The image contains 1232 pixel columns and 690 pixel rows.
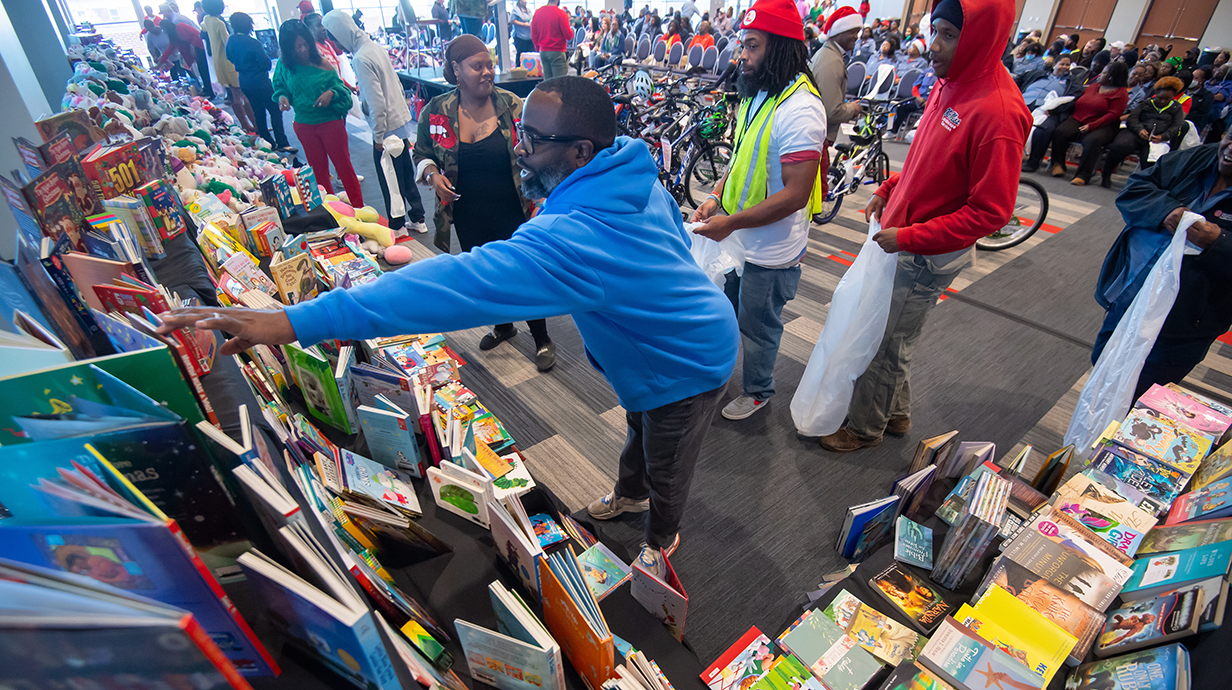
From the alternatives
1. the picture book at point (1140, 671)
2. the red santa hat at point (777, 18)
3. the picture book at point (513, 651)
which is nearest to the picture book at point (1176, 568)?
the picture book at point (1140, 671)

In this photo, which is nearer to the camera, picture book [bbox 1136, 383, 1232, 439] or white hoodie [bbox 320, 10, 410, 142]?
picture book [bbox 1136, 383, 1232, 439]

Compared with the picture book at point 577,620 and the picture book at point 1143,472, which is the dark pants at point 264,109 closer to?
the picture book at point 577,620

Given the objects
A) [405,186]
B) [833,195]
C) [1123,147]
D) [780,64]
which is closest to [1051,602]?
[780,64]

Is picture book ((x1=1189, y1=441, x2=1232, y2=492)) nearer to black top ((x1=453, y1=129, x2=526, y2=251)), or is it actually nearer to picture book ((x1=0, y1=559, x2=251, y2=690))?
picture book ((x1=0, y1=559, x2=251, y2=690))

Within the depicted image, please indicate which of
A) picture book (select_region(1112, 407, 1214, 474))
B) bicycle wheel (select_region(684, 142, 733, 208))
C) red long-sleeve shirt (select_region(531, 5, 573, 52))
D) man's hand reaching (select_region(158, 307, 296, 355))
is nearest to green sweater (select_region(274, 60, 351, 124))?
bicycle wheel (select_region(684, 142, 733, 208))

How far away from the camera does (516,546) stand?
3.56 feet

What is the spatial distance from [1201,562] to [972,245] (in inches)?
44.1

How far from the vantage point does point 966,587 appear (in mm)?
1418

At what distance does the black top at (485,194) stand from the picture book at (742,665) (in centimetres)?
208

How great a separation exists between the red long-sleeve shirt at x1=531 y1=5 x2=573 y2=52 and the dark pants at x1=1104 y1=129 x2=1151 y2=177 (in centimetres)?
596

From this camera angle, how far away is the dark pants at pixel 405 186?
4344 mm

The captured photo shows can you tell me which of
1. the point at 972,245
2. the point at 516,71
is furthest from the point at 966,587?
the point at 516,71

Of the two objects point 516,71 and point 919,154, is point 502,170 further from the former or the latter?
point 516,71

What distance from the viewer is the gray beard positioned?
1.19 m
